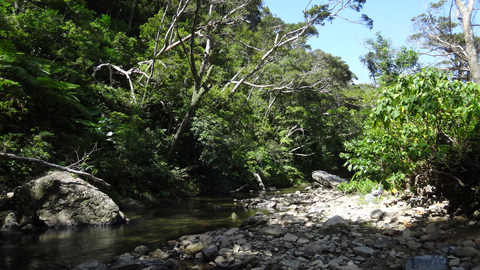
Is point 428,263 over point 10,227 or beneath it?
beneath

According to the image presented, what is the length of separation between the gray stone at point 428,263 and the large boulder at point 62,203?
6.26m

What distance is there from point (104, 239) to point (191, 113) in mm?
7608

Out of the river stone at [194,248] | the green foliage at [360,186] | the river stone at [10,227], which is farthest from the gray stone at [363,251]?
the river stone at [10,227]

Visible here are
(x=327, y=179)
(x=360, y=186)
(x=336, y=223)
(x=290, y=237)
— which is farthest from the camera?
(x=327, y=179)

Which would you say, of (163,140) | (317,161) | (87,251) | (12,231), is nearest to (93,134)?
(163,140)

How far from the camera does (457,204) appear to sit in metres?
4.95

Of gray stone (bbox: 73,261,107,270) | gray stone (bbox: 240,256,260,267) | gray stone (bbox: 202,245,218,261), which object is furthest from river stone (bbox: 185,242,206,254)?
Answer: gray stone (bbox: 73,261,107,270)

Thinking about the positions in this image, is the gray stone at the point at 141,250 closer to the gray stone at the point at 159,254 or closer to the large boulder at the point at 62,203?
the gray stone at the point at 159,254

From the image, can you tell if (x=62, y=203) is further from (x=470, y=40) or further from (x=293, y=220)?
(x=470, y=40)

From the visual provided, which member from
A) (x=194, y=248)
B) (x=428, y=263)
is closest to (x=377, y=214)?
(x=428, y=263)

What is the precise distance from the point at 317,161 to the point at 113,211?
2034 cm

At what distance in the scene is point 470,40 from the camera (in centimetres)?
→ 866

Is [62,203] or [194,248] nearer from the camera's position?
[194,248]

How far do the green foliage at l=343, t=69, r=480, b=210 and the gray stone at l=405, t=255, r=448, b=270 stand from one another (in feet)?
4.41
